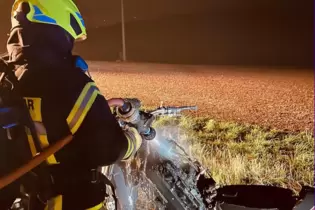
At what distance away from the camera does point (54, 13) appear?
224 cm

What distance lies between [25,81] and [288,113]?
6.62 meters

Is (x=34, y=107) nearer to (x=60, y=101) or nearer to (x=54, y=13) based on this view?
(x=60, y=101)

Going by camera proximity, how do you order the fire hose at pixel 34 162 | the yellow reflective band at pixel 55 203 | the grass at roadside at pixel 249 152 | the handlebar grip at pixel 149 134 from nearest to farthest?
the fire hose at pixel 34 162, the yellow reflective band at pixel 55 203, the handlebar grip at pixel 149 134, the grass at roadside at pixel 249 152

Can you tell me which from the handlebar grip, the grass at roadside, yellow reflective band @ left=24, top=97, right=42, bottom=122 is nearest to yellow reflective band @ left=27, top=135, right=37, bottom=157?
yellow reflective band @ left=24, top=97, right=42, bottom=122

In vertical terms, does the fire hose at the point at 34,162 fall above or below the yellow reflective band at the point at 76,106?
below

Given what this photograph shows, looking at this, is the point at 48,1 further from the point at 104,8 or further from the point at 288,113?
the point at 104,8

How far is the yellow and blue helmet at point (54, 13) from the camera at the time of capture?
2221mm

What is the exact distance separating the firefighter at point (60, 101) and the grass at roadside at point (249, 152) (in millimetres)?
2664

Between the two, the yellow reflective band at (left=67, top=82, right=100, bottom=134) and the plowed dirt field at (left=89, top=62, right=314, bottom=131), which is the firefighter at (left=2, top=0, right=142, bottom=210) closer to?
the yellow reflective band at (left=67, top=82, right=100, bottom=134)

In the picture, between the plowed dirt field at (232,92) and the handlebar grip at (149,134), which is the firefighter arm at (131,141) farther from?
the plowed dirt field at (232,92)

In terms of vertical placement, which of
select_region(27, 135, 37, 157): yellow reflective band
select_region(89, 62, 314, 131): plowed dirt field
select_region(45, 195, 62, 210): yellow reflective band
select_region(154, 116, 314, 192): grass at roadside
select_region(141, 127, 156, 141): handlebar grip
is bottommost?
select_region(89, 62, 314, 131): plowed dirt field

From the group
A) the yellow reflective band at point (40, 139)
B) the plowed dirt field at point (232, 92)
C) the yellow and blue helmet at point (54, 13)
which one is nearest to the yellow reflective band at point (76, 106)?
the yellow reflective band at point (40, 139)

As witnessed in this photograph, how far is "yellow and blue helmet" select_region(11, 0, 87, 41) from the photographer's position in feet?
7.29

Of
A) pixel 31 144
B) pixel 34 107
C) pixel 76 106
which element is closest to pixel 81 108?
pixel 76 106
